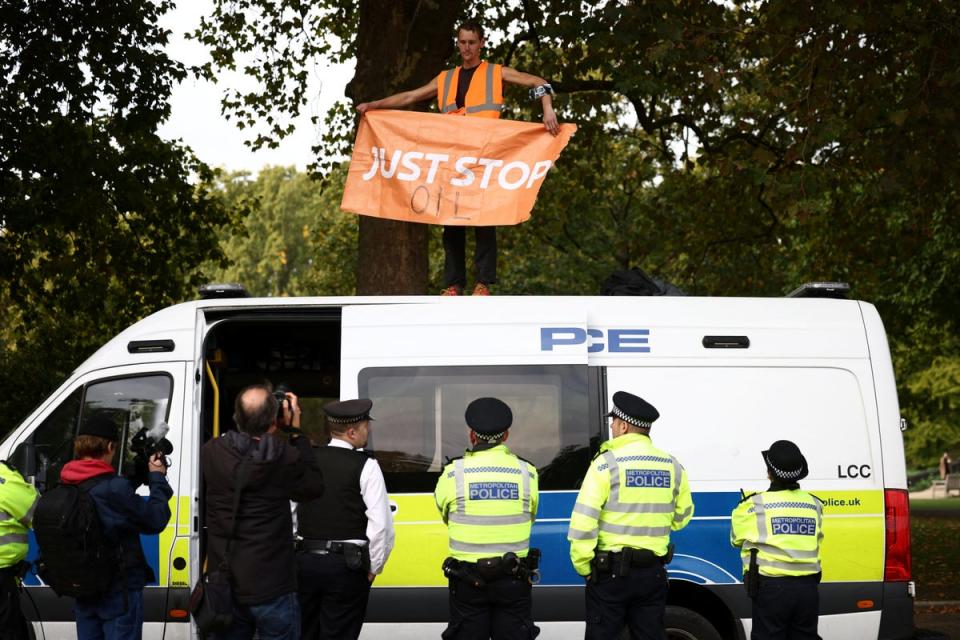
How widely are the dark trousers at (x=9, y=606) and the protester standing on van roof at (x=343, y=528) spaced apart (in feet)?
5.27

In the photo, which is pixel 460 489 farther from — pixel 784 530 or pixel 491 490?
pixel 784 530

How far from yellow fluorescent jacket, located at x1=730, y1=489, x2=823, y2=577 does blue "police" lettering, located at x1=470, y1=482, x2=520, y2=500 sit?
1373 millimetres

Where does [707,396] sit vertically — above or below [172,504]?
above

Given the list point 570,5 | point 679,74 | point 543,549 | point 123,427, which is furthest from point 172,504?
point 679,74

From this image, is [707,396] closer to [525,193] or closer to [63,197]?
[525,193]

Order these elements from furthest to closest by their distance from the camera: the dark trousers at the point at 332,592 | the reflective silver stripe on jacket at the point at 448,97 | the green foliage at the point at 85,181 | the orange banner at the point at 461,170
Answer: the green foliage at the point at 85,181 < the reflective silver stripe on jacket at the point at 448,97 < the orange banner at the point at 461,170 < the dark trousers at the point at 332,592

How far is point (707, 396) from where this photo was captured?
759 cm

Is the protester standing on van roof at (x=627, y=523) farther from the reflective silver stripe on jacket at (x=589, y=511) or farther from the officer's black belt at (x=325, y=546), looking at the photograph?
the officer's black belt at (x=325, y=546)

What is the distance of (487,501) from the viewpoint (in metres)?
6.52

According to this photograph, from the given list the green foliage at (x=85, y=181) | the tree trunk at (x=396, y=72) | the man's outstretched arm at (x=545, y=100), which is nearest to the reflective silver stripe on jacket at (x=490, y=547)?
the man's outstretched arm at (x=545, y=100)

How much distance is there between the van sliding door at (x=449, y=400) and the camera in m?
7.42

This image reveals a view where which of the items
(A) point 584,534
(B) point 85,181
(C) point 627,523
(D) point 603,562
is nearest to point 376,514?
(A) point 584,534

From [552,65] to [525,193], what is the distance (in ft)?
21.1

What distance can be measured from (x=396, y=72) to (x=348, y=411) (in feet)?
16.7
